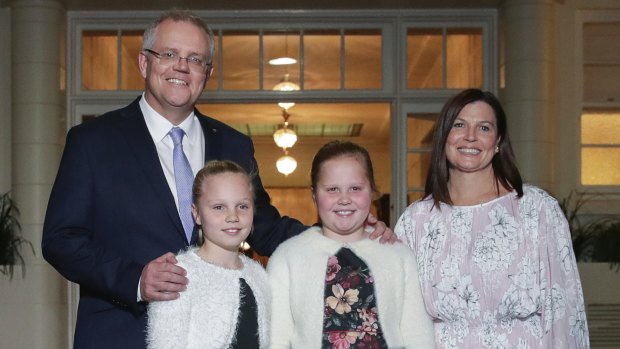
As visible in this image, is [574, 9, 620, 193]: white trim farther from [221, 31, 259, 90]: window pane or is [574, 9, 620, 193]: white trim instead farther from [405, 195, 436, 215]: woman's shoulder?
[405, 195, 436, 215]: woman's shoulder

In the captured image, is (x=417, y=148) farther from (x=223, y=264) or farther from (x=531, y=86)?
(x=223, y=264)

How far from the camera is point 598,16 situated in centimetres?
684

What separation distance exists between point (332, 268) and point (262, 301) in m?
0.25

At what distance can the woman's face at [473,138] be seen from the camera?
2.84 metres

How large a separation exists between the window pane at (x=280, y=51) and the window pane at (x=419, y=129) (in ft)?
3.00

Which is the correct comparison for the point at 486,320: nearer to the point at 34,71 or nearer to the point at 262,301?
the point at 262,301

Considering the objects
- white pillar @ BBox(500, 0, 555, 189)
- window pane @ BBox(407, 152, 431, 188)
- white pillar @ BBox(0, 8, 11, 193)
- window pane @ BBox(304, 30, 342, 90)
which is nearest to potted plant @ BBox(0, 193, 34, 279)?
white pillar @ BBox(0, 8, 11, 193)

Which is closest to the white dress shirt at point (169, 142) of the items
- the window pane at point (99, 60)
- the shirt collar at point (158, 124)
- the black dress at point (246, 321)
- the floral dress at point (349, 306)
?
the shirt collar at point (158, 124)

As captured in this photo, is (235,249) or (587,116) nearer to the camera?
(235,249)

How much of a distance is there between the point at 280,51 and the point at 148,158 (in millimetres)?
4425

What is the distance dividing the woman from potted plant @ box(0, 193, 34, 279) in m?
4.19

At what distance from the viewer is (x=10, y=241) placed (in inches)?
253

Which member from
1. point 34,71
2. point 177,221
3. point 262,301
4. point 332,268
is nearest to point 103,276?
point 177,221

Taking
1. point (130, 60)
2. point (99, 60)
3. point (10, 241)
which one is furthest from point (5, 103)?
point (10, 241)
